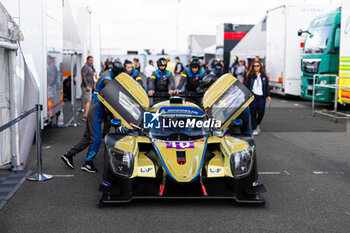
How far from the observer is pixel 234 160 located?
18.6ft

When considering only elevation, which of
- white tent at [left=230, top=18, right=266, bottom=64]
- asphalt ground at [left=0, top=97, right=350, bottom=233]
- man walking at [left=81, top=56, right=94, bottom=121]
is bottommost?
asphalt ground at [left=0, top=97, right=350, bottom=233]

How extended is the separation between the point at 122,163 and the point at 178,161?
66cm

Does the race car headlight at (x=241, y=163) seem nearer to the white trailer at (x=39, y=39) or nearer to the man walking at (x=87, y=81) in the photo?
the white trailer at (x=39, y=39)

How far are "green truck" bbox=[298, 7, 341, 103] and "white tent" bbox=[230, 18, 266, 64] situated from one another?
21.6 ft

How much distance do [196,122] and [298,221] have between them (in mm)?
2001

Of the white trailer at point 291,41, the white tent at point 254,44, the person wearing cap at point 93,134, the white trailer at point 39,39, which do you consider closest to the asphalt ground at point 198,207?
the person wearing cap at point 93,134

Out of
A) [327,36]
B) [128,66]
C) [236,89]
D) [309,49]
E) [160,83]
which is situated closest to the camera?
[236,89]

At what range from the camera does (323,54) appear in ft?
55.4

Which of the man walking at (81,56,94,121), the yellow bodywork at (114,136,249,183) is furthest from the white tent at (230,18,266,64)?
the yellow bodywork at (114,136,249,183)

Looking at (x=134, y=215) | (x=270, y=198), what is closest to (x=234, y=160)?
(x=270, y=198)

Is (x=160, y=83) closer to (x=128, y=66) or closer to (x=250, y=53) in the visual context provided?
(x=128, y=66)

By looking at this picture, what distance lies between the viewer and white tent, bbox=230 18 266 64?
2523 centimetres

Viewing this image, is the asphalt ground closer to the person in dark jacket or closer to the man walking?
the person in dark jacket

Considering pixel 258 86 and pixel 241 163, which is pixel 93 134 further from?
pixel 258 86
